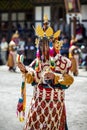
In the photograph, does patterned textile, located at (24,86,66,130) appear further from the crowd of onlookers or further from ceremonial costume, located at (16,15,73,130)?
the crowd of onlookers

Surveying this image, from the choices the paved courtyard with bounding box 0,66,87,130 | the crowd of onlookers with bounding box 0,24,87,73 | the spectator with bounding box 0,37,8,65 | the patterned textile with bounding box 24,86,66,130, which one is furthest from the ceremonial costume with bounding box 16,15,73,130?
the spectator with bounding box 0,37,8,65

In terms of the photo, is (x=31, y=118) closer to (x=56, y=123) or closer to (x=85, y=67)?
(x=56, y=123)

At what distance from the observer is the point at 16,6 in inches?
923

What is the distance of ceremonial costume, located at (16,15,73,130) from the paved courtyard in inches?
84.2

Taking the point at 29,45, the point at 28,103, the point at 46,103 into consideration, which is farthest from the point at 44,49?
the point at 29,45

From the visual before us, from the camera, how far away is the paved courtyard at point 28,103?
7609 mm

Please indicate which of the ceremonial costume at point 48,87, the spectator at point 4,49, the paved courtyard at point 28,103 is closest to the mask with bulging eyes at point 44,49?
the ceremonial costume at point 48,87

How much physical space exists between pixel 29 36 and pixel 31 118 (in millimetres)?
17393

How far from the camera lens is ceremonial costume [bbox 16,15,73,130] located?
5246 millimetres

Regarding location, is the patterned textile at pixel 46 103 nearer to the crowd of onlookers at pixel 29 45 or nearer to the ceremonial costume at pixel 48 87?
the ceremonial costume at pixel 48 87

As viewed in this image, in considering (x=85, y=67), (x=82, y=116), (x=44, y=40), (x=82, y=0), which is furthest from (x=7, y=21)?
(x=44, y=40)

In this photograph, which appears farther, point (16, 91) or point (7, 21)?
point (7, 21)

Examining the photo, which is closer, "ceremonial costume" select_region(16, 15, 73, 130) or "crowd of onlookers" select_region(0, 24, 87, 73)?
"ceremonial costume" select_region(16, 15, 73, 130)

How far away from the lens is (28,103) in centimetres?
943
